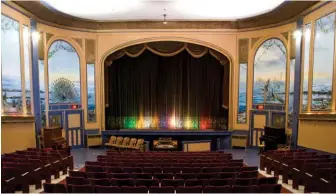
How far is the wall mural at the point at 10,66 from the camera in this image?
8664 millimetres

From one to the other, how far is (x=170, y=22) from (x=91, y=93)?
5.38 meters

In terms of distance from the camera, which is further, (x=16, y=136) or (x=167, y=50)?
(x=167, y=50)

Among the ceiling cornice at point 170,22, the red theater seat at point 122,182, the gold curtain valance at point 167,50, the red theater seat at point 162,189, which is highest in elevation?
the ceiling cornice at point 170,22

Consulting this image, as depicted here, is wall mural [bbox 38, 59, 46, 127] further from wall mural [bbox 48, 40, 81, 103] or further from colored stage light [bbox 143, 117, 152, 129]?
colored stage light [bbox 143, 117, 152, 129]

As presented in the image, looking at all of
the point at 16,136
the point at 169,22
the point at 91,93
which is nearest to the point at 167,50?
the point at 169,22

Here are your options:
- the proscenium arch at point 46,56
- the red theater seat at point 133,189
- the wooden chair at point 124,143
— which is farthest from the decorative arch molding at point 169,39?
the red theater seat at point 133,189

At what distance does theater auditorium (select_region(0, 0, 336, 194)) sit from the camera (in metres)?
8.52

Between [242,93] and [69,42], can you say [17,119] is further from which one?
[242,93]

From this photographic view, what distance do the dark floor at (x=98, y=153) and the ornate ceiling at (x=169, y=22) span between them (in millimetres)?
6016

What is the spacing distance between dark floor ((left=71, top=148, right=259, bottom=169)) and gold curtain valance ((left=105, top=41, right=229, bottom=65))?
14.7ft

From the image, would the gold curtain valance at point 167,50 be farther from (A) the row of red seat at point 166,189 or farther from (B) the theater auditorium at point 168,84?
(A) the row of red seat at point 166,189

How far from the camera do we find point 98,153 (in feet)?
37.4

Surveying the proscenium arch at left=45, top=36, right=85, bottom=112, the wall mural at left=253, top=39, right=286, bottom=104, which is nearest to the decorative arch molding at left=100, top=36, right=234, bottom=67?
the proscenium arch at left=45, top=36, right=85, bottom=112

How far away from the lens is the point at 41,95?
1078 cm
